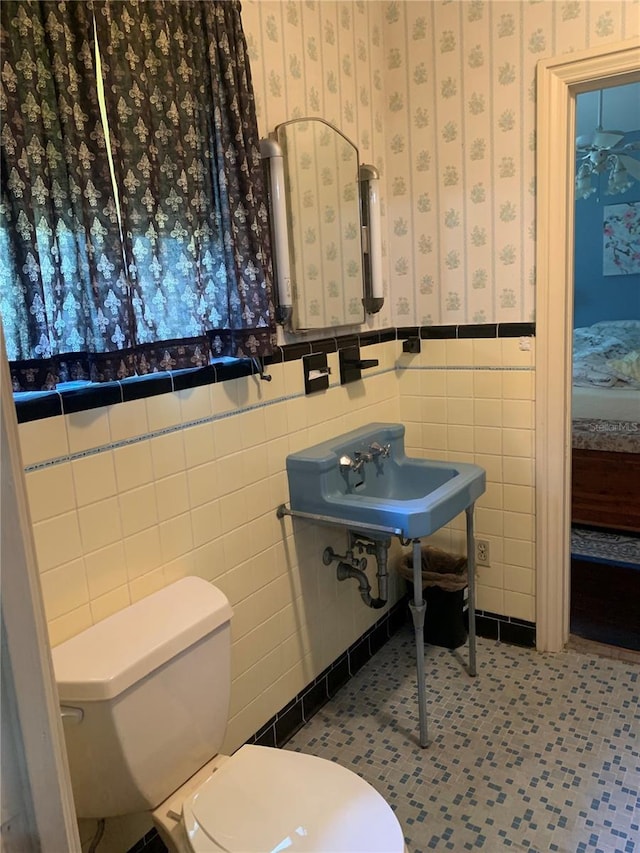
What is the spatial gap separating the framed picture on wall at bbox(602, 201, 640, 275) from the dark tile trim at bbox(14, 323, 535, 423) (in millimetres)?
2715

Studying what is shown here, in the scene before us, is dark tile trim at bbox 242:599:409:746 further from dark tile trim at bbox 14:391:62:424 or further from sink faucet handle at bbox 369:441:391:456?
dark tile trim at bbox 14:391:62:424

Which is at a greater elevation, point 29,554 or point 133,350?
point 133,350

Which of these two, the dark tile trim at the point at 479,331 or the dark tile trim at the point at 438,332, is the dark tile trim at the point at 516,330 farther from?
the dark tile trim at the point at 438,332

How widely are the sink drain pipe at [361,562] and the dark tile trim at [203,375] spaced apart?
2.24ft

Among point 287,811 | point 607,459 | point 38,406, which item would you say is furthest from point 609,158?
point 287,811

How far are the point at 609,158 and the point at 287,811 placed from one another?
4.59 m

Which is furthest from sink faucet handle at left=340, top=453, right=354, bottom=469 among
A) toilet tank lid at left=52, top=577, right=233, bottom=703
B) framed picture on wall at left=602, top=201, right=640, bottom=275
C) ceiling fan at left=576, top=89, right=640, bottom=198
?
ceiling fan at left=576, top=89, right=640, bottom=198

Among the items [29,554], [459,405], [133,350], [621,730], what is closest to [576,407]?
[459,405]

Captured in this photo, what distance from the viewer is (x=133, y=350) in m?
1.40

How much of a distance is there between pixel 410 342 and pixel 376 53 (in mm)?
1073

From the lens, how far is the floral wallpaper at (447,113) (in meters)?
2.06

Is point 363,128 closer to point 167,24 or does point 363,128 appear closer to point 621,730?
point 167,24

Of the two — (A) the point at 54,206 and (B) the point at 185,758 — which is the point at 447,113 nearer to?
(A) the point at 54,206

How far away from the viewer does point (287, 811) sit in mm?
1277
